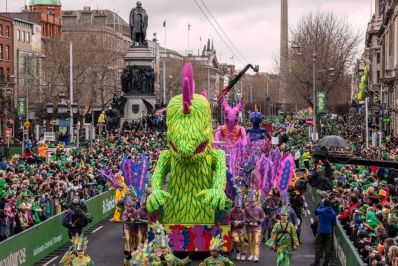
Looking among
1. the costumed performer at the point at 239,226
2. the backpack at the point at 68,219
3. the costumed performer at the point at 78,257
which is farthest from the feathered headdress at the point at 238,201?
the costumed performer at the point at 78,257

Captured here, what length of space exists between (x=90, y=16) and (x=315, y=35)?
146 feet

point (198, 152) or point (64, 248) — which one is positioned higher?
point (198, 152)

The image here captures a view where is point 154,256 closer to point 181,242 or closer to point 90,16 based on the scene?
point 181,242

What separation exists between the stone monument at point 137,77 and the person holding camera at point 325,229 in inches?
1694

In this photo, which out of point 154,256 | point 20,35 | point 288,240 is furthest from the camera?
point 20,35

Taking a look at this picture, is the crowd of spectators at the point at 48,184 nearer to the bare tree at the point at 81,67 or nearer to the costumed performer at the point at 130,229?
the costumed performer at the point at 130,229

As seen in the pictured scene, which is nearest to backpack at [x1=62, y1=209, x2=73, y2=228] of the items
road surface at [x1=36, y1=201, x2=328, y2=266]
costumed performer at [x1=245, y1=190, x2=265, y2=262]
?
road surface at [x1=36, y1=201, x2=328, y2=266]

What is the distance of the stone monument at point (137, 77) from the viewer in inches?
2360

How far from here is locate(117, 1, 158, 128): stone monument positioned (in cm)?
5994

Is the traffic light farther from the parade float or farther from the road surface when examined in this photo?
the parade float

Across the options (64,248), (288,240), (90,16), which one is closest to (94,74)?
(90,16)

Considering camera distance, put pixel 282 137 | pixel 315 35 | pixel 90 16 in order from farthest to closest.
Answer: pixel 90 16 < pixel 315 35 < pixel 282 137

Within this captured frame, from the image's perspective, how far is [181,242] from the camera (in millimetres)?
18578

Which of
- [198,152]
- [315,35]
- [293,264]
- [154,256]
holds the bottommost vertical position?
[293,264]
